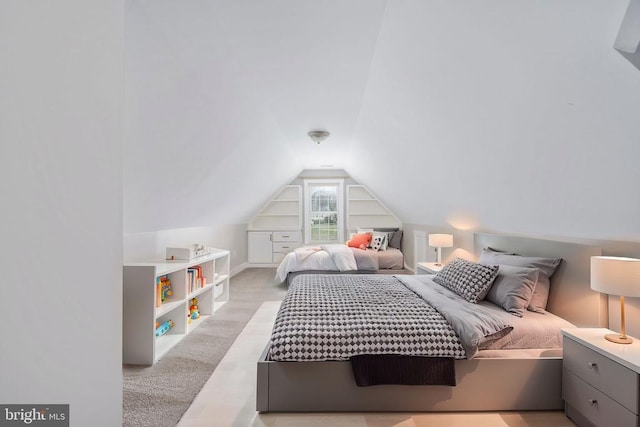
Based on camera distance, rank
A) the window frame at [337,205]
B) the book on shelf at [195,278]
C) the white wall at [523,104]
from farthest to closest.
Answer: the window frame at [337,205], the book on shelf at [195,278], the white wall at [523,104]

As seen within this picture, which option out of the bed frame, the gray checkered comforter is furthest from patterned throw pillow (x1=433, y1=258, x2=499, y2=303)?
the bed frame

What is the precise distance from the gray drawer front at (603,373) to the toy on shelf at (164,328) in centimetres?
303

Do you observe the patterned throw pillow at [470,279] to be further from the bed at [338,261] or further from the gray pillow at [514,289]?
the bed at [338,261]

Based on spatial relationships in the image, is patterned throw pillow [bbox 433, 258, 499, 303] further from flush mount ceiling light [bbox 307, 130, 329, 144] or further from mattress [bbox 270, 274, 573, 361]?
flush mount ceiling light [bbox 307, 130, 329, 144]

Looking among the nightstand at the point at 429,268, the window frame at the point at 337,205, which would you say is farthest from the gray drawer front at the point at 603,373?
the window frame at the point at 337,205

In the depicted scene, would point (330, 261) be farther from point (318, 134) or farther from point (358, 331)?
point (358, 331)

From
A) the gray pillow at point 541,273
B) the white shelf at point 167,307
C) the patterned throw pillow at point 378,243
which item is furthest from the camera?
the patterned throw pillow at point 378,243

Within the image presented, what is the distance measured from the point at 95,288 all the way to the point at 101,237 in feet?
0.33

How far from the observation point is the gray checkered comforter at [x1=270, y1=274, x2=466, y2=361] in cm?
182

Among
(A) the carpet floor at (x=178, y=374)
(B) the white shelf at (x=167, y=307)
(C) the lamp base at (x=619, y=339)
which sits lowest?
(A) the carpet floor at (x=178, y=374)

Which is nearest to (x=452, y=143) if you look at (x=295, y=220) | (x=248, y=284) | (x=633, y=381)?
(x=633, y=381)

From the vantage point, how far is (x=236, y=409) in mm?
1859

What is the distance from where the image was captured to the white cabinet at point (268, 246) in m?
6.57

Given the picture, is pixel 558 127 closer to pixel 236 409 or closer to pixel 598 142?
pixel 598 142
